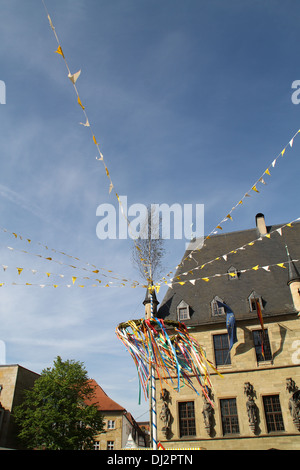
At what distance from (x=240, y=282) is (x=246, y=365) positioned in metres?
6.20

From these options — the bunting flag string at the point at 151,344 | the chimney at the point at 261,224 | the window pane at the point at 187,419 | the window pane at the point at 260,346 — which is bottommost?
the window pane at the point at 187,419

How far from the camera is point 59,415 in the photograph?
25.9m

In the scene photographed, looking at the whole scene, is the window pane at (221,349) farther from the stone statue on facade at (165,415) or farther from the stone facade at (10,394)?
the stone facade at (10,394)

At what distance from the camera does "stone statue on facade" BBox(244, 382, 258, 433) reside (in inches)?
760

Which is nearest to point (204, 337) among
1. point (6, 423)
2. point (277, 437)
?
point (277, 437)

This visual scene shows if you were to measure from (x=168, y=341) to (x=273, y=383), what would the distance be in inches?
457

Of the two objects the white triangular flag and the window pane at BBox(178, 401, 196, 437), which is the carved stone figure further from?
the white triangular flag

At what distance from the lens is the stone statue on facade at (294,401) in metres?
18.6

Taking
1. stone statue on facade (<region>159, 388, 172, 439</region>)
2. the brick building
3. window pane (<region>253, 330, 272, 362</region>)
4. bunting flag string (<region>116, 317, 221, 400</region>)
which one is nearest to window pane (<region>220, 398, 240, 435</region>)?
window pane (<region>253, 330, 272, 362</region>)

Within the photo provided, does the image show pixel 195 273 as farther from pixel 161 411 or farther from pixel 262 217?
pixel 161 411

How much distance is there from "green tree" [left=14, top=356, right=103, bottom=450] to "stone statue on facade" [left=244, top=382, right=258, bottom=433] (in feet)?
41.4

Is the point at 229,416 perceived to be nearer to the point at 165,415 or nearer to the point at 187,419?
the point at 187,419

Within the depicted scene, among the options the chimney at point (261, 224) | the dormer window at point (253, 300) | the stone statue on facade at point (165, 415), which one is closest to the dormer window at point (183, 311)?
the dormer window at point (253, 300)

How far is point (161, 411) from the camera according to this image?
21453 mm
